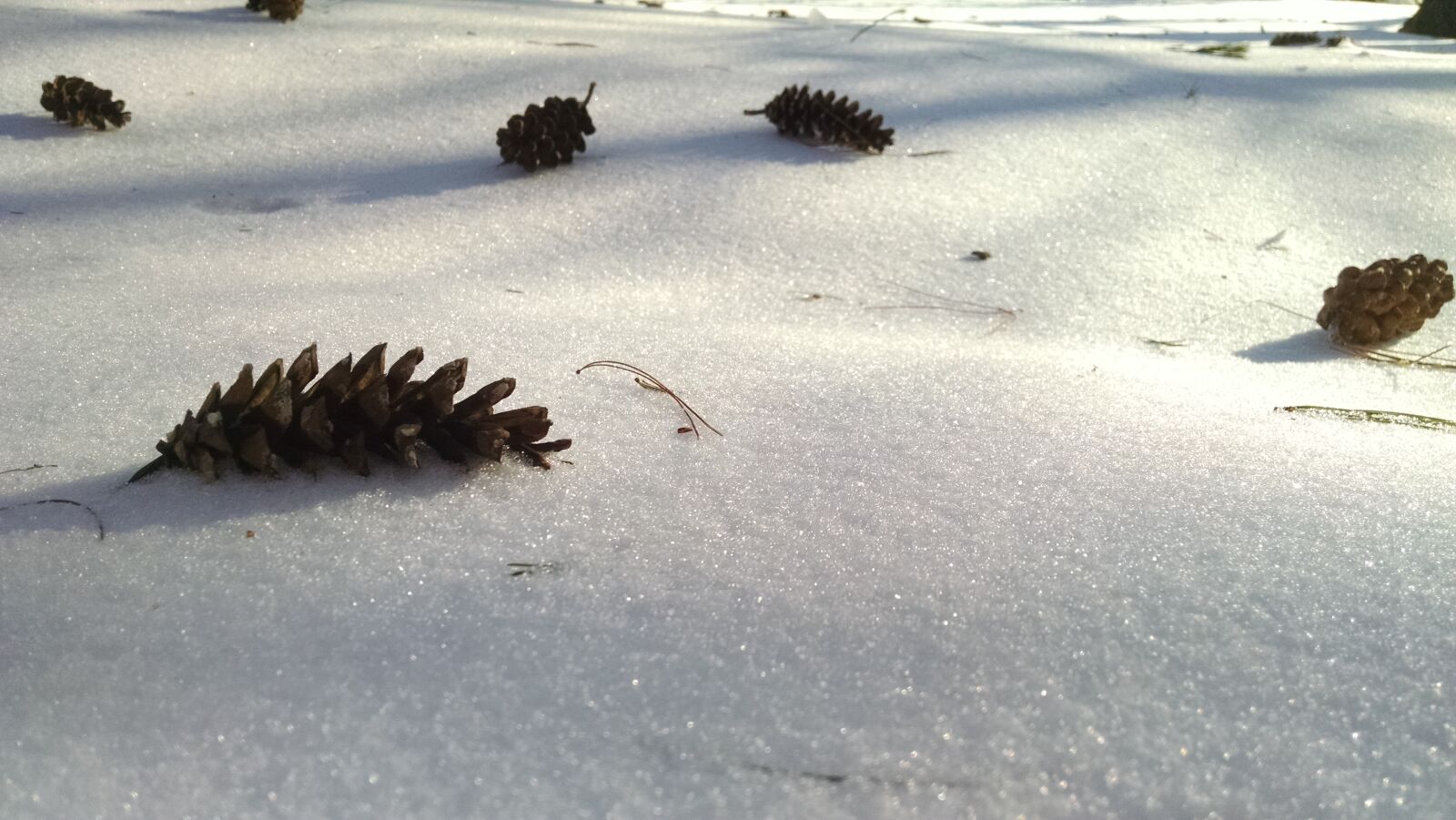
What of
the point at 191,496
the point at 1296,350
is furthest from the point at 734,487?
the point at 1296,350

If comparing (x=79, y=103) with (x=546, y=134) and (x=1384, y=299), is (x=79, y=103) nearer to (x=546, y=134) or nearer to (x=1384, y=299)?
(x=546, y=134)

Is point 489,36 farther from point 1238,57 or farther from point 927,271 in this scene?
point 1238,57

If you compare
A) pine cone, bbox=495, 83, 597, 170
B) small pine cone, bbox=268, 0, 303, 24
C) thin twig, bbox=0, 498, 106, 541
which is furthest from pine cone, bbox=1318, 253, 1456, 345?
small pine cone, bbox=268, 0, 303, 24

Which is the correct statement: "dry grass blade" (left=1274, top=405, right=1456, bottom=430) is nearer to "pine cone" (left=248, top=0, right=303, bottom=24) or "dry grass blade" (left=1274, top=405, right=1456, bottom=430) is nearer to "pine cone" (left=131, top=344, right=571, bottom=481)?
"pine cone" (left=131, top=344, right=571, bottom=481)

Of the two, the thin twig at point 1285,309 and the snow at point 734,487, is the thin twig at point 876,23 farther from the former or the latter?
the thin twig at point 1285,309

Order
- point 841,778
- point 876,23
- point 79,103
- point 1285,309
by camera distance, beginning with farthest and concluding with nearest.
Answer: point 876,23 → point 79,103 → point 1285,309 → point 841,778

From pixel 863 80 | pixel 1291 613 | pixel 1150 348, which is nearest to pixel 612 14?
pixel 863 80

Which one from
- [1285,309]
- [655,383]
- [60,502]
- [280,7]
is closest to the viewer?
[60,502]

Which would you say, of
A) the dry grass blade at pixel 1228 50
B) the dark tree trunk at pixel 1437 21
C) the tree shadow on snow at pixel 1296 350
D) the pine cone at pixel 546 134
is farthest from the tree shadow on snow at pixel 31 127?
the dark tree trunk at pixel 1437 21
